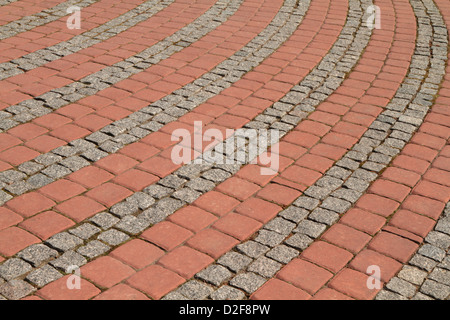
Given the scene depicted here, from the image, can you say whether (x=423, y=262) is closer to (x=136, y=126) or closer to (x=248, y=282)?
(x=248, y=282)

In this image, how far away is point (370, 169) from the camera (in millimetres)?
3908

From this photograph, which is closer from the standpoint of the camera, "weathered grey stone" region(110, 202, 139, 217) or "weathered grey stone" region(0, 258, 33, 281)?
"weathered grey stone" region(0, 258, 33, 281)

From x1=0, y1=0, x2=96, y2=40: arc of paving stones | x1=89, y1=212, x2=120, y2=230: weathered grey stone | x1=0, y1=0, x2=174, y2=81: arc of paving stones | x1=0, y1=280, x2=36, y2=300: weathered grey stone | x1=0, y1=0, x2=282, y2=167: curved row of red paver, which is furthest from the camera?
x1=0, y1=0, x2=96, y2=40: arc of paving stones

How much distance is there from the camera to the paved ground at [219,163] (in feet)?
9.77

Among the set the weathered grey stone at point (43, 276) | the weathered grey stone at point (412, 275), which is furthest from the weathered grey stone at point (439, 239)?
the weathered grey stone at point (43, 276)

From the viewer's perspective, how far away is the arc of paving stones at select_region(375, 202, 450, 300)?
2.83 m

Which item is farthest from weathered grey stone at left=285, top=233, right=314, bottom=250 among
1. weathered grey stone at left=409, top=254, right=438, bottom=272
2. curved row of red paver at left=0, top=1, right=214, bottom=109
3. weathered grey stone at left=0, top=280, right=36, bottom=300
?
curved row of red paver at left=0, top=1, right=214, bottom=109

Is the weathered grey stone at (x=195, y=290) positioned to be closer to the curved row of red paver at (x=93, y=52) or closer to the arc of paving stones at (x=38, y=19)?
the curved row of red paver at (x=93, y=52)

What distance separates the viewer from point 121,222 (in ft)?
10.9

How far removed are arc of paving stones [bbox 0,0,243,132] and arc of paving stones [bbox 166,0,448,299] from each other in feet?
7.73

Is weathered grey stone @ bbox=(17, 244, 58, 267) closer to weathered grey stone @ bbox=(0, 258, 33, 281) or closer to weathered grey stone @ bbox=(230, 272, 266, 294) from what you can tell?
weathered grey stone @ bbox=(0, 258, 33, 281)

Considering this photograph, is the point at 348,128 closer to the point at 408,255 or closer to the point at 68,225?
the point at 408,255

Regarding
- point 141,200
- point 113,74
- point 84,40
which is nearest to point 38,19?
point 84,40
